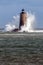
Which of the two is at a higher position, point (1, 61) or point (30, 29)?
point (1, 61)

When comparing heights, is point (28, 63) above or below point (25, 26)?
above

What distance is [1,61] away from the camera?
2512 centimetres

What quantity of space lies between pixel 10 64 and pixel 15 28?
99965 millimetres

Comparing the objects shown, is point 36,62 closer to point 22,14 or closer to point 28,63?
point 28,63

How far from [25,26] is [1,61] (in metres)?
89.8

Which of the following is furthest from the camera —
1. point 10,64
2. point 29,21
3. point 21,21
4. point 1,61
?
point 29,21

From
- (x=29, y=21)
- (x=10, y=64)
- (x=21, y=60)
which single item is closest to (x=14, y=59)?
(x=21, y=60)

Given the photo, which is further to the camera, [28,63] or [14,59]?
[14,59]

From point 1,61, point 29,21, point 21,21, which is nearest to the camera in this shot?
point 1,61

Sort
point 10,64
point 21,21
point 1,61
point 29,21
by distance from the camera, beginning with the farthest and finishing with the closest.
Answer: point 29,21, point 21,21, point 1,61, point 10,64

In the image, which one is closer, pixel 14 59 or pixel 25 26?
pixel 14 59

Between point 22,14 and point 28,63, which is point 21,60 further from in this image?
point 22,14

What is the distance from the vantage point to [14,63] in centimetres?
2420

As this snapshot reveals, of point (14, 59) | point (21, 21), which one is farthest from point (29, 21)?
point (14, 59)
